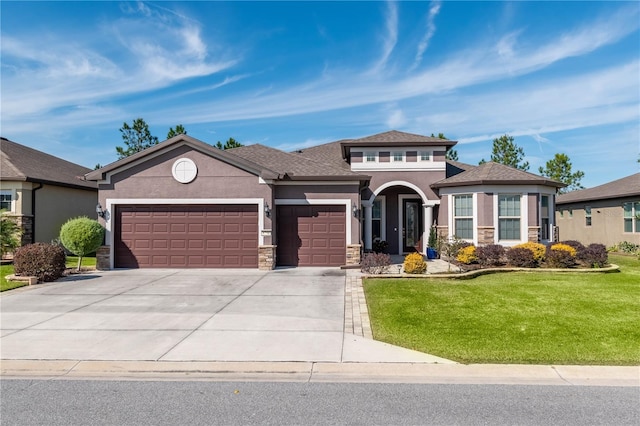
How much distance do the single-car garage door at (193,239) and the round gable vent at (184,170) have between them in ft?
3.35

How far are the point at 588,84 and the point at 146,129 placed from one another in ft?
124

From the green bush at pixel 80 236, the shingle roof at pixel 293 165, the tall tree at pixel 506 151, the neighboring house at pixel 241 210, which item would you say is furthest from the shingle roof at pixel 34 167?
the tall tree at pixel 506 151

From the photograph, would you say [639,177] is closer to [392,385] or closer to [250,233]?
[250,233]

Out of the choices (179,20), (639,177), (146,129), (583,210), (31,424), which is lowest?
(31,424)

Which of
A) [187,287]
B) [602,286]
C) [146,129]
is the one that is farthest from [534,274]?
[146,129]

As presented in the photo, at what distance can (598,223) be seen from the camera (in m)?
23.0

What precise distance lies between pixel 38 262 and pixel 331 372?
10.6 meters

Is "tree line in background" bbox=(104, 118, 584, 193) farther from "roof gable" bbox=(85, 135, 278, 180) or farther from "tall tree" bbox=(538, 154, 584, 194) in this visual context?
"roof gable" bbox=(85, 135, 278, 180)

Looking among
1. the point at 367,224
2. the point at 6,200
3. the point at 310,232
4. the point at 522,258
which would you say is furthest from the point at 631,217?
the point at 6,200

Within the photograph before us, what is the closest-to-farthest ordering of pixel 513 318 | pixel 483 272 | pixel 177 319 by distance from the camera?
pixel 513 318 → pixel 177 319 → pixel 483 272

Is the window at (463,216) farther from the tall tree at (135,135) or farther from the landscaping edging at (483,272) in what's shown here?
the tall tree at (135,135)

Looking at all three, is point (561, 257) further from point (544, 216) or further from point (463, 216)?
point (463, 216)

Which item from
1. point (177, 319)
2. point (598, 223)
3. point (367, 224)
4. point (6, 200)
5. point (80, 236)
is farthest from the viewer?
point (598, 223)

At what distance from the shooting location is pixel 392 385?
452 cm
